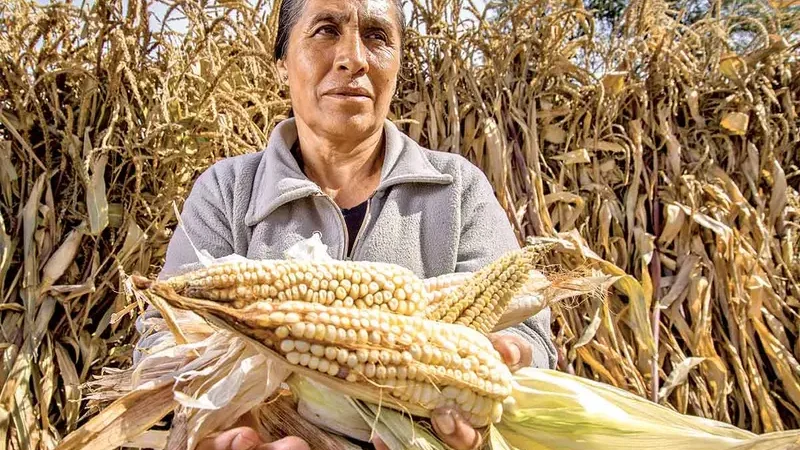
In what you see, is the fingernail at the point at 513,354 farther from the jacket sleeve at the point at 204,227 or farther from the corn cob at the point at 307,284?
the jacket sleeve at the point at 204,227

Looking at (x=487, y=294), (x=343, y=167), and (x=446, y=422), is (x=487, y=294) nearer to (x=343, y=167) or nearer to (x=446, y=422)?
(x=446, y=422)

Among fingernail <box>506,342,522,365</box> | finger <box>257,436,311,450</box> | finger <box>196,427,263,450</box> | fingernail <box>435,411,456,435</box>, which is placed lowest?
finger <box>257,436,311,450</box>

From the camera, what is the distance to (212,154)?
1.83 meters

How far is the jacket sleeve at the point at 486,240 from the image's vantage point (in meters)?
1.17

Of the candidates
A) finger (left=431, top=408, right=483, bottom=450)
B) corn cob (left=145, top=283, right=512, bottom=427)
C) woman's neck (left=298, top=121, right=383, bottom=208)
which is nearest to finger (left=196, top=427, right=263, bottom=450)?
corn cob (left=145, top=283, right=512, bottom=427)

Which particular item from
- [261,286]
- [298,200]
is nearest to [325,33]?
[298,200]

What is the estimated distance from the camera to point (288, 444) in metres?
0.81

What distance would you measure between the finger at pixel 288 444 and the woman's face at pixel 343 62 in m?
0.63

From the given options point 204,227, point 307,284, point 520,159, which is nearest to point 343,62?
point 204,227

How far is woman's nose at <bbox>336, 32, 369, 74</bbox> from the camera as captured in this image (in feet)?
3.79

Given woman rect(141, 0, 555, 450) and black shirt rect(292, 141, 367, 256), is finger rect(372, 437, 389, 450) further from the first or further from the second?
black shirt rect(292, 141, 367, 256)

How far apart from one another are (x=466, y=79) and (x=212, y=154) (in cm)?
92

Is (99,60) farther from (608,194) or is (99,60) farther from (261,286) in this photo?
(608,194)

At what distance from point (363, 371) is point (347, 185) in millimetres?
649
